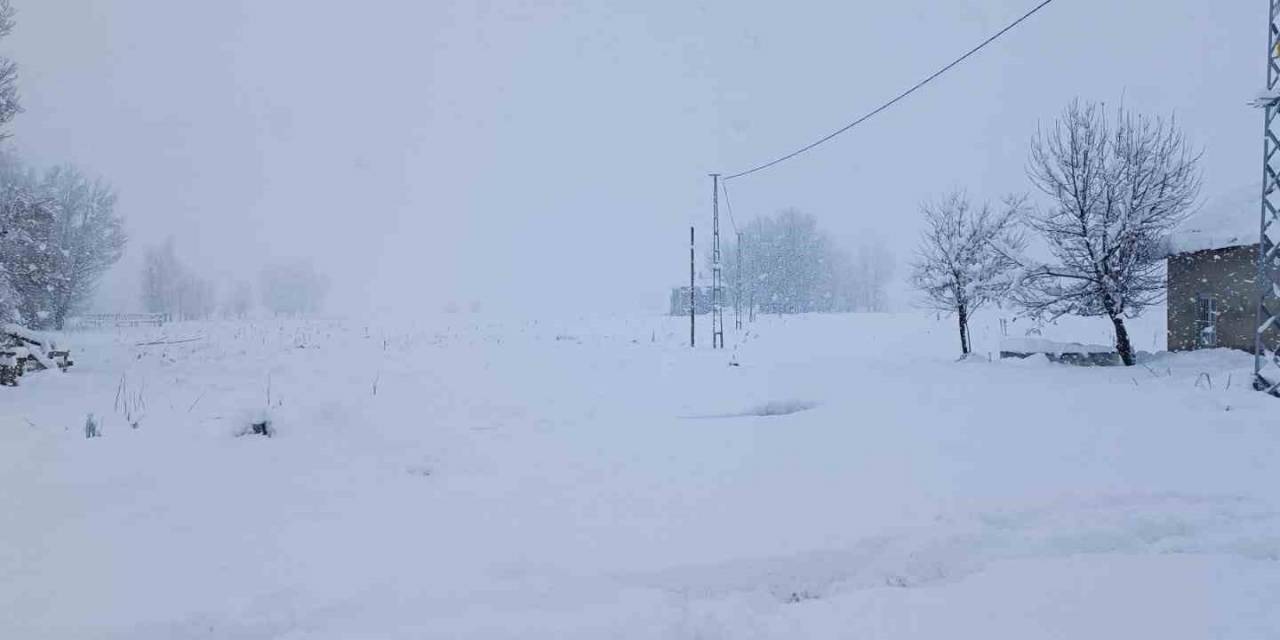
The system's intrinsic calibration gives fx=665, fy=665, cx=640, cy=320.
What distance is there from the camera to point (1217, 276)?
1703cm

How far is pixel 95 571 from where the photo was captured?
14.0 ft

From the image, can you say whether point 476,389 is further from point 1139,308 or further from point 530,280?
point 530,280

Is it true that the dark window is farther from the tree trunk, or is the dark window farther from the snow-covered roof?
the tree trunk

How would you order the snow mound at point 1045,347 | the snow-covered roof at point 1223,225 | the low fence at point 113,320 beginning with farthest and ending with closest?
the low fence at point 113,320 → the snow mound at point 1045,347 → the snow-covered roof at point 1223,225

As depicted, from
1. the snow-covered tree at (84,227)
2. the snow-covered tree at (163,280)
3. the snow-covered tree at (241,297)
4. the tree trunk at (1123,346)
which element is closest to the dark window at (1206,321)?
the tree trunk at (1123,346)

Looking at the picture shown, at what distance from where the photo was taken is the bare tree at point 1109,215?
17.1 m

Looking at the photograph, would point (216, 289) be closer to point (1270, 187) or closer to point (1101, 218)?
point (1101, 218)

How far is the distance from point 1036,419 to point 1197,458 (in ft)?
7.33

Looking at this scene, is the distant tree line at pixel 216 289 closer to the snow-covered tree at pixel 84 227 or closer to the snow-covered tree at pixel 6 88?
Answer: the snow-covered tree at pixel 84 227

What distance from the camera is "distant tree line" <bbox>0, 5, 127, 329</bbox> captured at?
16.1m

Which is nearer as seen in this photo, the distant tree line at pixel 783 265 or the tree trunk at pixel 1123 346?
the tree trunk at pixel 1123 346

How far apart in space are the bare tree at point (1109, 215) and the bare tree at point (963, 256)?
294cm

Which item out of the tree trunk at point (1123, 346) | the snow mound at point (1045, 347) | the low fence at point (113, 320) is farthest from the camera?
the low fence at point (113, 320)

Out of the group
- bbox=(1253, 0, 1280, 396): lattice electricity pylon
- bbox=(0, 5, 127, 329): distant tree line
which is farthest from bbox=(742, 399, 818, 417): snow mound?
bbox=(0, 5, 127, 329): distant tree line
